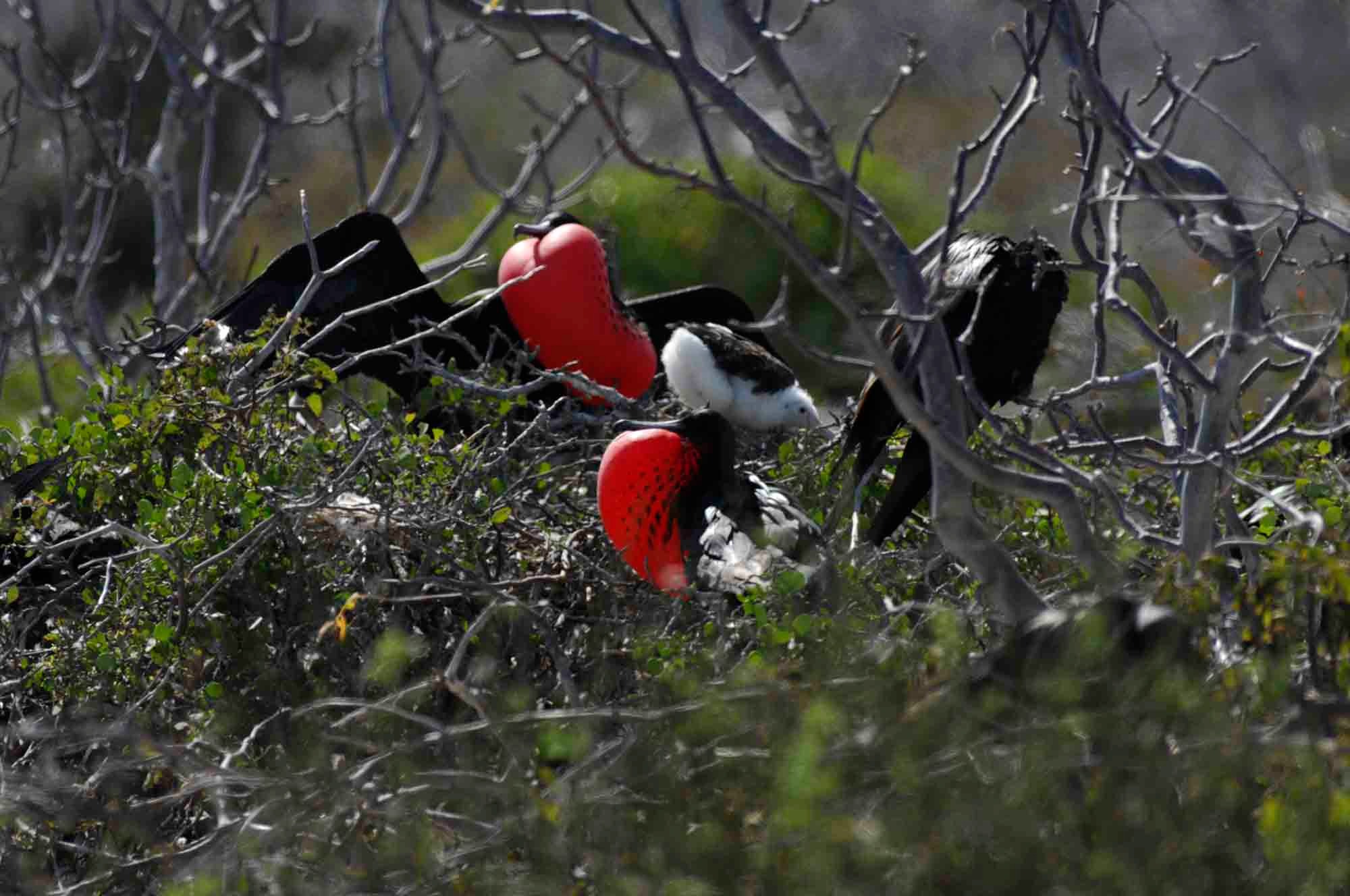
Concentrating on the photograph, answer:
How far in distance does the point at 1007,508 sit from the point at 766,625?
65 cm

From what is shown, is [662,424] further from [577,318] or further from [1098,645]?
[1098,645]

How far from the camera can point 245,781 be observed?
54.9 inches

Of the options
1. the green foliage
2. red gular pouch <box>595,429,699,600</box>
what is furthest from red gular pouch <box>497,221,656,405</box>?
red gular pouch <box>595,429,699,600</box>

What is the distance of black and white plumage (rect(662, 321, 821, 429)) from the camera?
3.02 m

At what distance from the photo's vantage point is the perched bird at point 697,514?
7.44 feet

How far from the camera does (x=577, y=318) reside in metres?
3.44

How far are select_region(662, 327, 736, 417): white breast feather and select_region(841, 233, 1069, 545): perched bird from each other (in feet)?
1.03

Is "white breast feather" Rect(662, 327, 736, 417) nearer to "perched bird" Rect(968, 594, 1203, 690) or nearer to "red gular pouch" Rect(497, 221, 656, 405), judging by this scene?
"red gular pouch" Rect(497, 221, 656, 405)

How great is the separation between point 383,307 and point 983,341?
3.75ft

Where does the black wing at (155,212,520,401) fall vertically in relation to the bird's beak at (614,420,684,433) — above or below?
above

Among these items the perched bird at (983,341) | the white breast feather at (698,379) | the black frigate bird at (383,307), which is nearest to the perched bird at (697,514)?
the perched bird at (983,341)

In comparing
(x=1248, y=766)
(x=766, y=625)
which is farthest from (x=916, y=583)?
(x=1248, y=766)

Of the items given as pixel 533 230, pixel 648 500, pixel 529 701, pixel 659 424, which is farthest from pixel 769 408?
pixel 529 701

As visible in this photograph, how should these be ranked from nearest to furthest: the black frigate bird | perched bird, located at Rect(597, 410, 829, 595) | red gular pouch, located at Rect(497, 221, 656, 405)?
1. perched bird, located at Rect(597, 410, 829, 595)
2. the black frigate bird
3. red gular pouch, located at Rect(497, 221, 656, 405)
